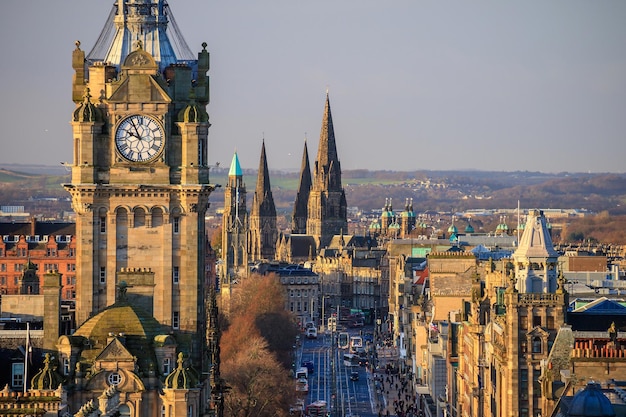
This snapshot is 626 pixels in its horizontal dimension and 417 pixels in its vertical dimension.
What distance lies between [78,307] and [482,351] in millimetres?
36425

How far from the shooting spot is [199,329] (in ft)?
285

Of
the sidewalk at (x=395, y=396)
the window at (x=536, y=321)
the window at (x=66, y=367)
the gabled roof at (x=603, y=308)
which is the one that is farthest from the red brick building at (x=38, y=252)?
the window at (x=66, y=367)

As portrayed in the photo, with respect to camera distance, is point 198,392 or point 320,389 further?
point 320,389

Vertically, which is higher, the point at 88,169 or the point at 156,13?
the point at 156,13

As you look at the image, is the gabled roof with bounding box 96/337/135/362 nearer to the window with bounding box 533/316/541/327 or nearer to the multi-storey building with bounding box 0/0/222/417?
the multi-storey building with bounding box 0/0/222/417

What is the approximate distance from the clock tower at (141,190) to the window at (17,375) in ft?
16.9

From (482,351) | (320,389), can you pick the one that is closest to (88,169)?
(482,351)

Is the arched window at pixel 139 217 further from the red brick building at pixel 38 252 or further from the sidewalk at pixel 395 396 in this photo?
the red brick building at pixel 38 252

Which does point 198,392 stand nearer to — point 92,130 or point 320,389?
point 92,130

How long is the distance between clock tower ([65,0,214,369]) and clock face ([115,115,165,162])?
0.04 m

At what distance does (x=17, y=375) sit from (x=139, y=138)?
1241 centimetres

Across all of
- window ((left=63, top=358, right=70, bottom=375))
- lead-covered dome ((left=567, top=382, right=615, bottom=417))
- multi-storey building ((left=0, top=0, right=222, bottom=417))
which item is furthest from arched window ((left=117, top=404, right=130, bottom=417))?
lead-covered dome ((left=567, top=382, right=615, bottom=417))

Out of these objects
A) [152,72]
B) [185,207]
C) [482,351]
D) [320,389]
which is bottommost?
[320,389]

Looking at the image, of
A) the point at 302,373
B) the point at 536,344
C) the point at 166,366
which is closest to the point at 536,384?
the point at 536,344
